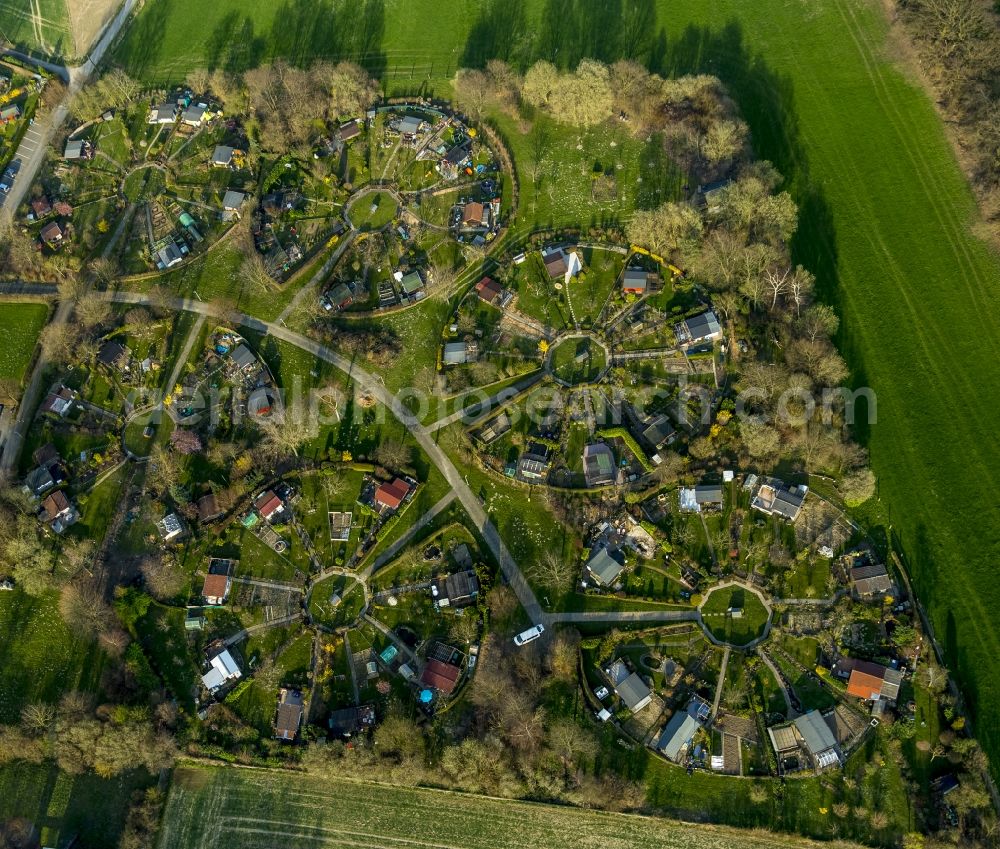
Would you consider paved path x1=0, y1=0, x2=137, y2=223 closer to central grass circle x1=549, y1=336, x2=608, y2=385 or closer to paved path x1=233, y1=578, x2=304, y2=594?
paved path x1=233, y1=578, x2=304, y2=594

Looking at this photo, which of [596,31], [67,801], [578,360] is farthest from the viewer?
[596,31]

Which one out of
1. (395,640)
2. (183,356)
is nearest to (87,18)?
(183,356)

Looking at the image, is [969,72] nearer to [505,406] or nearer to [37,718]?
[505,406]

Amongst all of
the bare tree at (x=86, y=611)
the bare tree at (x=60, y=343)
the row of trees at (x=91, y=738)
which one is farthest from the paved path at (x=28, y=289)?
the row of trees at (x=91, y=738)

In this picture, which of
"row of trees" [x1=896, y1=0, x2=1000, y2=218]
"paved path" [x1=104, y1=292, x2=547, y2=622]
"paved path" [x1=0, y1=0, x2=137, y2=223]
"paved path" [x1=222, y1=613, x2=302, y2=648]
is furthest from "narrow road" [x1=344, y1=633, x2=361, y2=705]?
"row of trees" [x1=896, y1=0, x2=1000, y2=218]

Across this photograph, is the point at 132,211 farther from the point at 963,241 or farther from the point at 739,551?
the point at 963,241

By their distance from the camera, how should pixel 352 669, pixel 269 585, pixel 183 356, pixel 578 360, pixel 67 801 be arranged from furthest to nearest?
pixel 183 356
pixel 578 360
pixel 269 585
pixel 352 669
pixel 67 801

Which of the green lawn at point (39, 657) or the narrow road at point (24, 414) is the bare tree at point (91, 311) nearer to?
the narrow road at point (24, 414)
